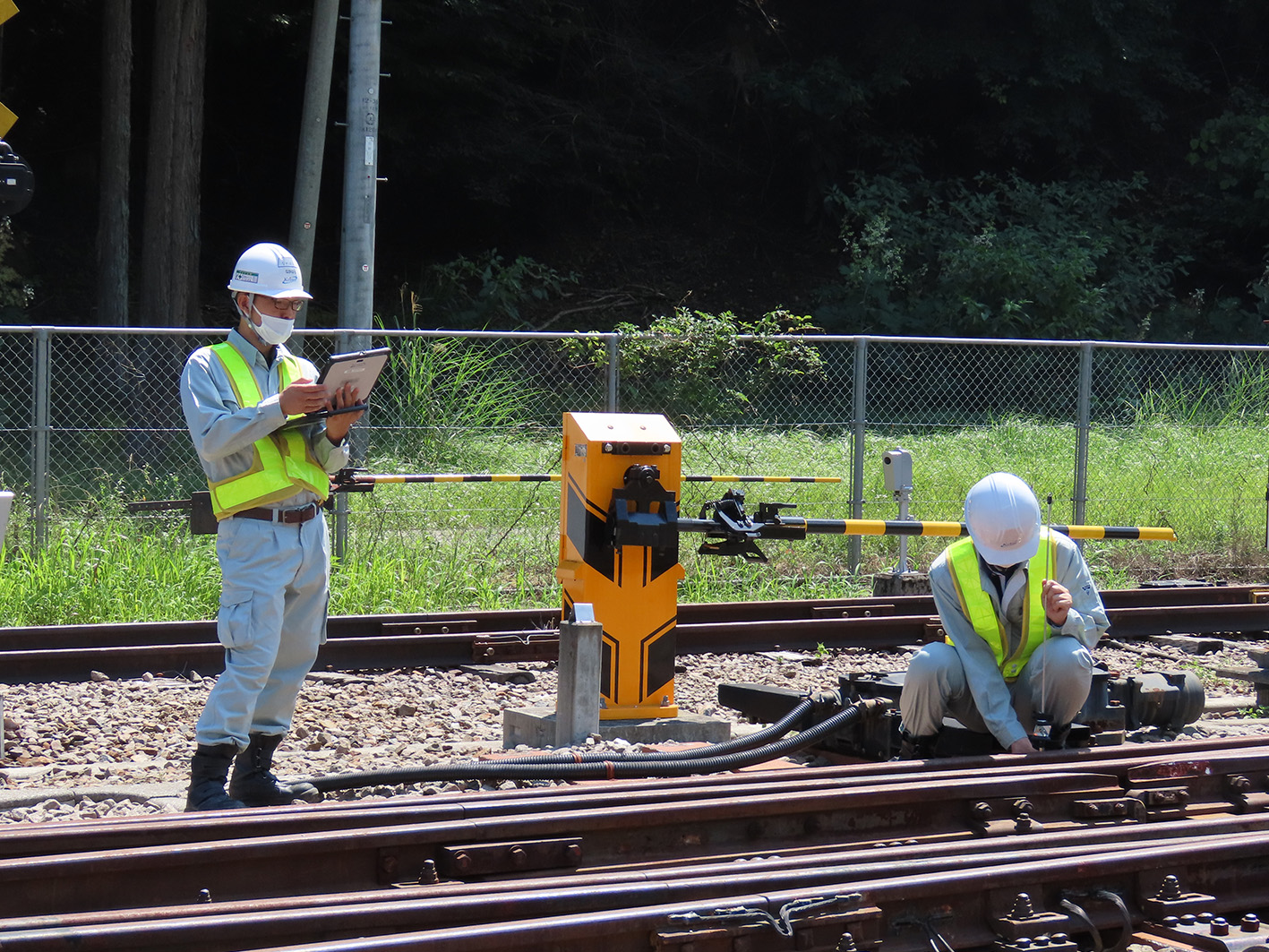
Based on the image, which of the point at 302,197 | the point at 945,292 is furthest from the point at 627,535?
the point at 945,292

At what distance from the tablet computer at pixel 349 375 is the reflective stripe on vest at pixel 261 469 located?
0.35 feet

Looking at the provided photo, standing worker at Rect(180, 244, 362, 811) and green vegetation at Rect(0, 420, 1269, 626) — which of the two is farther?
→ green vegetation at Rect(0, 420, 1269, 626)

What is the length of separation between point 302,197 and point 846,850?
13.8m

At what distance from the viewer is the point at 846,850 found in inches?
186

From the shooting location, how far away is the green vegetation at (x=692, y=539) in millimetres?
9781

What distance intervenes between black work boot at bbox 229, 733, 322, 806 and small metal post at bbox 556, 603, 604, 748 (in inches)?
53.0

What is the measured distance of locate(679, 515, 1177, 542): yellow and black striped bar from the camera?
24.5 ft

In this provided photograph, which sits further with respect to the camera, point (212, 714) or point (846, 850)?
point (212, 714)

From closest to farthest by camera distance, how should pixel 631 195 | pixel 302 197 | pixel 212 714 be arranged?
pixel 212 714
pixel 302 197
pixel 631 195

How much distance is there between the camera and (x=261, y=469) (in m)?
5.39

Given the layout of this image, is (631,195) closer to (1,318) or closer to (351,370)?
(1,318)

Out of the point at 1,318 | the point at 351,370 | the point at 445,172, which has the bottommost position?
the point at 351,370

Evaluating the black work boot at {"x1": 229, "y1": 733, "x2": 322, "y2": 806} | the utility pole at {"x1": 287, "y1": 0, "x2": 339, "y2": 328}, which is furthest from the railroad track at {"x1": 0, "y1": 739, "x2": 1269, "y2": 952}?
the utility pole at {"x1": 287, "y1": 0, "x2": 339, "y2": 328}

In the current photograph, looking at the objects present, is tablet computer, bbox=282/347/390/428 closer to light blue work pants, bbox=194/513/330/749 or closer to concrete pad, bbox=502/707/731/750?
light blue work pants, bbox=194/513/330/749
